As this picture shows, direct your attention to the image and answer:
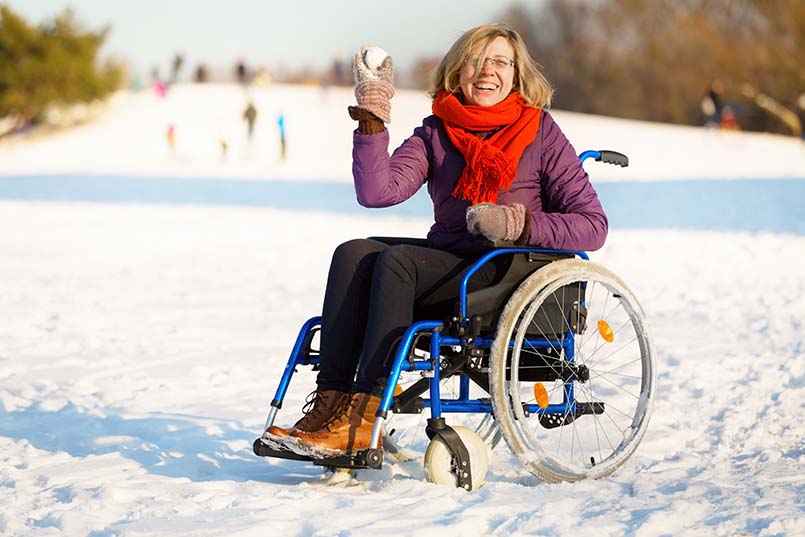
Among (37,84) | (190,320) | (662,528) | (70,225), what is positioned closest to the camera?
(662,528)

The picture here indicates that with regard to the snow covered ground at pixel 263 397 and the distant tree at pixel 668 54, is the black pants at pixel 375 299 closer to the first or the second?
the snow covered ground at pixel 263 397

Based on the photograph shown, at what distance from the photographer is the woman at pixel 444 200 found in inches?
135

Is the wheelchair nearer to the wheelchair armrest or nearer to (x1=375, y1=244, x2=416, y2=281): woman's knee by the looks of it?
the wheelchair armrest

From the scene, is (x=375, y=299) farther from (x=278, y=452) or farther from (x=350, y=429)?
(x=278, y=452)

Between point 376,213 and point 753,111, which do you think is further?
point 753,111

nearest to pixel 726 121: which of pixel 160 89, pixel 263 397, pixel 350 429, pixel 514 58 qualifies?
pixel 160 89

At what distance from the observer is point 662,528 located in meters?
2.99

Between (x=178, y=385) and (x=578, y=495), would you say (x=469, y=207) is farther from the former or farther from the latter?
(x=178, y=385)

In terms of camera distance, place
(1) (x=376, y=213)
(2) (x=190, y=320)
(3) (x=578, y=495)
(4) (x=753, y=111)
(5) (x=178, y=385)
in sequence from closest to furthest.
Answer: (3) (x=578, y=495)
(5) (x=178, y=385)
(2) (x=190, y=320)
(1) (x=376, y=213)
(4) (x=753, y=111)

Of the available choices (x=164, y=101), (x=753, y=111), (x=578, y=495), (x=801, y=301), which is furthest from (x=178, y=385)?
(x=753, y=111)

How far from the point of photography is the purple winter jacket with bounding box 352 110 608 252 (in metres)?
3.58

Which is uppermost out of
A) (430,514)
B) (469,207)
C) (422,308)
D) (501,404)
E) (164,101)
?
(164,101)

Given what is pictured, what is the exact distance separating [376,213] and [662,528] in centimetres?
1390

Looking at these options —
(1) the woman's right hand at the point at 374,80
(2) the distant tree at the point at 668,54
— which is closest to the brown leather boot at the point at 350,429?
(1) the woman's right hand at the point at 374,80
